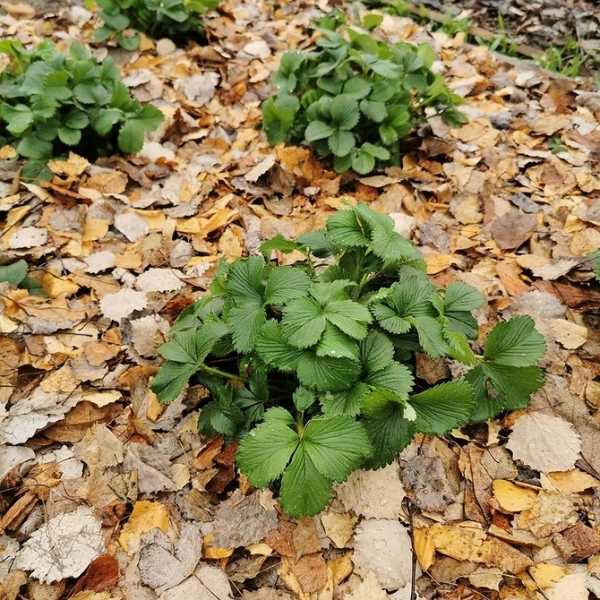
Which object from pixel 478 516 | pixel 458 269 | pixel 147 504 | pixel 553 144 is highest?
pixel 553 144

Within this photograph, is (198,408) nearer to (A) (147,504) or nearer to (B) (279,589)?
(A) (147,504)

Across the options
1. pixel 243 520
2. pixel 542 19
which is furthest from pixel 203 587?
pixel 542 19

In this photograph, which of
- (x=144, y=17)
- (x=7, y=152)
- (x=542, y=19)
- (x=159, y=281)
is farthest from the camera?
(x=542, y=19)

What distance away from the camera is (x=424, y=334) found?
1.49 metres

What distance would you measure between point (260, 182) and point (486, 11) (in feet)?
8.72

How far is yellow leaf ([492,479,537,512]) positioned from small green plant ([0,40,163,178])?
82.0 inches

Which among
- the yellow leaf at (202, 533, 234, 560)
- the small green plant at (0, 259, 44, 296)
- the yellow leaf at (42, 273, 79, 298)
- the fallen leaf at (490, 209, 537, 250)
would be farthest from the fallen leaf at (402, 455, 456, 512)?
the small green plant at (0, 259, 44, 296)

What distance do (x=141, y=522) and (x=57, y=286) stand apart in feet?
3.29

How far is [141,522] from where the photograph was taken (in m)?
1.53

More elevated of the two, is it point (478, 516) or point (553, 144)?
point (553, 144)

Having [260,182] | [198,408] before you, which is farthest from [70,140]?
[198,408]

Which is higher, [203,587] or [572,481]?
[572,481]

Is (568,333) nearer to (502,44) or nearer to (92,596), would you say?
(92,596)

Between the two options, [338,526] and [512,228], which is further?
[512,228]
